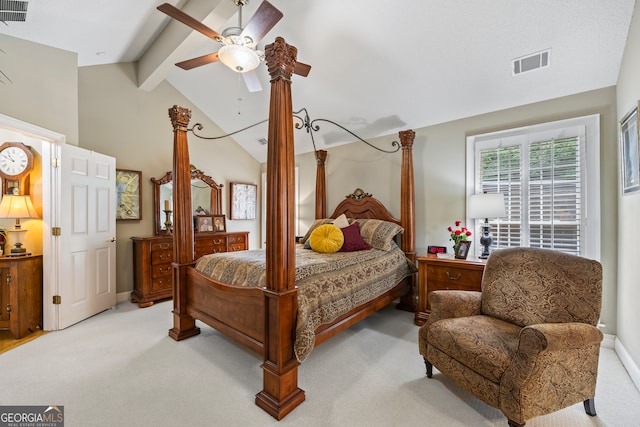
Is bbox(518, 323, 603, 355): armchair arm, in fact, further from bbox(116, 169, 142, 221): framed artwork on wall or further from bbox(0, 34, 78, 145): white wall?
bbox(116, 169, 142, 221): framed artwork on wall

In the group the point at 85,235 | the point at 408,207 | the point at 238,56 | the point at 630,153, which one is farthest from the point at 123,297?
the point at 630,153

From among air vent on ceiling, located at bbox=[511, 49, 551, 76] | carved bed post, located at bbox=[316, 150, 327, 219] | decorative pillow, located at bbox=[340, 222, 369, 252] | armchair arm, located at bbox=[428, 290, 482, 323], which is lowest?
armchair arm, located at bbox=[428, 290, 482, 323]

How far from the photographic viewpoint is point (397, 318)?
3.40m

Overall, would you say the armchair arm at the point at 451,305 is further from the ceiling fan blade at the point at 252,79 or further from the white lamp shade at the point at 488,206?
the ceiling fan blade at the point at 252,79

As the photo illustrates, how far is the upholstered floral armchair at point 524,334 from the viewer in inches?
59.1

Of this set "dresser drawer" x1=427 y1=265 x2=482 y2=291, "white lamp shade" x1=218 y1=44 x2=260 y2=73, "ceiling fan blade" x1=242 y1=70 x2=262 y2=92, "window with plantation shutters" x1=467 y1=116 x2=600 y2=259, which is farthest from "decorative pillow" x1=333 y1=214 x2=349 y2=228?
"white lamp shade" x1=218 y1=44 x2=260 y2=73

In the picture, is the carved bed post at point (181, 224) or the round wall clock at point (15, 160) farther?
the round wall clock at point (15, 160)

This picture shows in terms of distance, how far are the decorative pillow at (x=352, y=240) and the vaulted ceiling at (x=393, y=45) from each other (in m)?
1.68

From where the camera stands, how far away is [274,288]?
6.06 ft

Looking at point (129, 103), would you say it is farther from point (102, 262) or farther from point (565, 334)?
point (565, 334)

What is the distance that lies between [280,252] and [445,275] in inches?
81.6

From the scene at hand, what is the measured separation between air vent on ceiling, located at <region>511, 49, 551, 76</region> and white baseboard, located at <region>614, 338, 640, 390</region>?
8.72ft

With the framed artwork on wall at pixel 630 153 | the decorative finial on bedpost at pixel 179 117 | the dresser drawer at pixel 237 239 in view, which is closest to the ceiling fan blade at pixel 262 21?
the decorative finial on bedpost at pixel 179 117

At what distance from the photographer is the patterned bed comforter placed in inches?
78.7
